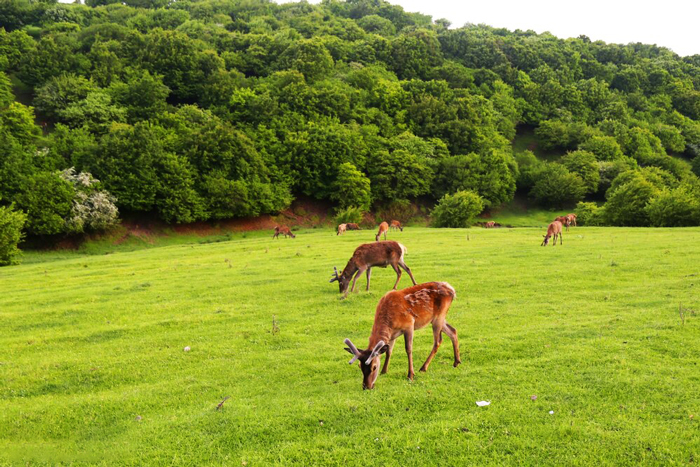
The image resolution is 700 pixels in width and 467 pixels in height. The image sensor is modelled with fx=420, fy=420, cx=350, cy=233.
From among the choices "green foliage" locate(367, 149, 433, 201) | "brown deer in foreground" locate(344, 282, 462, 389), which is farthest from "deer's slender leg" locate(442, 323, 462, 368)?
"green foliage" locate(367, 149, 433, 201)

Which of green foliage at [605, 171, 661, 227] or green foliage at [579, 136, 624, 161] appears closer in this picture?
green foliage at [605, 171, 661, 227]

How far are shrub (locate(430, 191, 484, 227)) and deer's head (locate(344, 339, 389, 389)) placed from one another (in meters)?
44.4

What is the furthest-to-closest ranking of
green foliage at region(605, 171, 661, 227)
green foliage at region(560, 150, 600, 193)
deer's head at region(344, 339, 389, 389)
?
green foliage at region(560, 150, 600, 193)
green foliage at region(605, 171, 661, 227)
deer's head at region(344, 339, 389, 389)

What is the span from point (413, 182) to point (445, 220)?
51.8ft

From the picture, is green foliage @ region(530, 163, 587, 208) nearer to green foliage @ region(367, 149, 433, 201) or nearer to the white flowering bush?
green foliage @ region(367, 149, 433, 201)

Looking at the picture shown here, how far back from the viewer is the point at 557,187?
72.0 meters

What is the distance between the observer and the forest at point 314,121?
1943 inches

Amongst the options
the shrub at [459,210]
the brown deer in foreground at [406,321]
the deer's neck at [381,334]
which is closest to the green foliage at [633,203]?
the shrub at [459,210]

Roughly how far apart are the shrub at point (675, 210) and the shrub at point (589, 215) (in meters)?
6.60

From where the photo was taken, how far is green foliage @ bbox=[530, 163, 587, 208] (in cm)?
7131

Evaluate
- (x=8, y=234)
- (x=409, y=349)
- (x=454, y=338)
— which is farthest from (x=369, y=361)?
(x=8, y=234)

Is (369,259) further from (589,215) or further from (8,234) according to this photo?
(589,215)

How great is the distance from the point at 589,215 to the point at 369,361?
173ft

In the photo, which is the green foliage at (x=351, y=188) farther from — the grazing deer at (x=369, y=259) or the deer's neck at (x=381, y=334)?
the deer's neck at (x=381, y=334)
